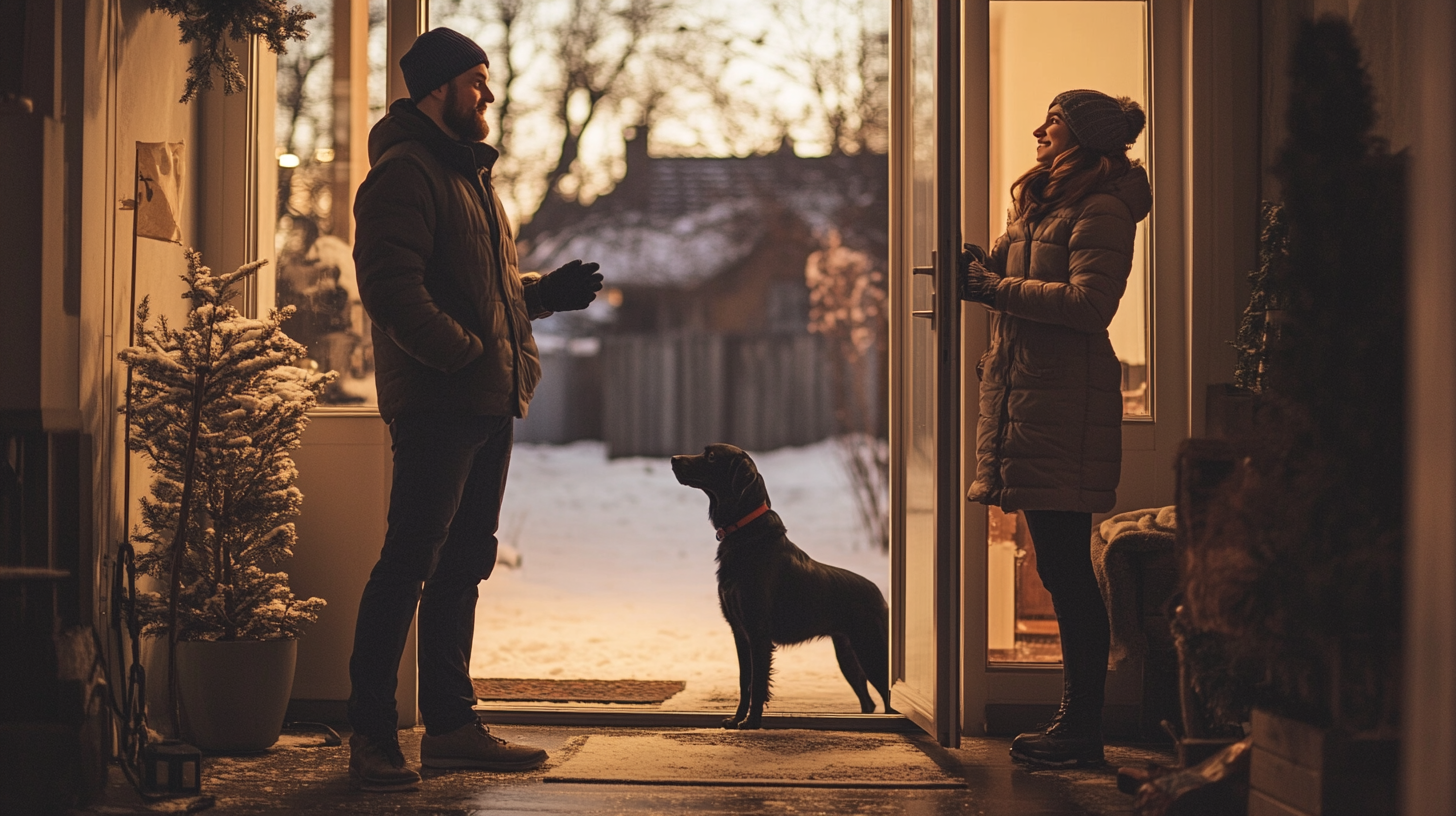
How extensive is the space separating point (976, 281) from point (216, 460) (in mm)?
1978

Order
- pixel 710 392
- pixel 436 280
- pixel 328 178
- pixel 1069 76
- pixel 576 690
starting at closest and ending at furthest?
pixel 436 280
pixel 328 178
pixel 576 690
pixel 1069 76
pixel 710 392

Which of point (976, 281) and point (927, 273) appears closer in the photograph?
point (976, 281)

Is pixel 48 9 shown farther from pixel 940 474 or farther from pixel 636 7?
pixel 636 7

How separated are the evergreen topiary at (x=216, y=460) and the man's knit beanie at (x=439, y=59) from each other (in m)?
0.63

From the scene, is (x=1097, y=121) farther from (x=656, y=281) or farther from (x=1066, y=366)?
(x=656, y=281)

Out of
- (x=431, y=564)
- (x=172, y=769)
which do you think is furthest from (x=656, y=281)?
(x=172, y=769)

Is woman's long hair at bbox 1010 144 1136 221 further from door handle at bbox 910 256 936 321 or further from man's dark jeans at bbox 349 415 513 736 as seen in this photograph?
man's dark jeans at bbox 349 415 513 736

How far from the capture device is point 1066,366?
3.06m

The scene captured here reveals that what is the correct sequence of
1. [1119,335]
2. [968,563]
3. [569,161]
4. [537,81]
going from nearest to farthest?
[968,563] → [1119,335] → [537,81] → [569,161]

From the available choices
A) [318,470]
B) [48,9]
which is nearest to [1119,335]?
[318,470]

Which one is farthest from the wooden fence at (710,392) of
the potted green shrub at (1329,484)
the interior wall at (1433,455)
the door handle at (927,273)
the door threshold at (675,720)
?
the interior wall at (1433,455)

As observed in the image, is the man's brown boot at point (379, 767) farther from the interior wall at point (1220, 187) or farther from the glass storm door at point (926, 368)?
the interior wall at point (1220, 187)

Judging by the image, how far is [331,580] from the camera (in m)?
3.59

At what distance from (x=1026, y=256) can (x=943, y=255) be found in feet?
0.73
